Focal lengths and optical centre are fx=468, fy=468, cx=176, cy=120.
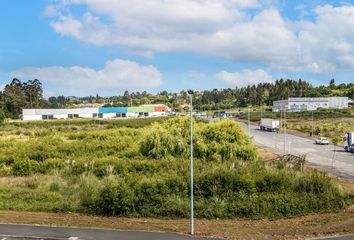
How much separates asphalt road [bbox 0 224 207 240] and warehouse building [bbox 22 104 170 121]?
133262mm

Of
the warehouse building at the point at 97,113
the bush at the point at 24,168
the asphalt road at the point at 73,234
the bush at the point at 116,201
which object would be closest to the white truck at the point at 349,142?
the bush at the point at 24,168

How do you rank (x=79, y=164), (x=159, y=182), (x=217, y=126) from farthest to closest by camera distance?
1. (x=217, y=126)
2. (x=79, y=164)
3. (x=159, y=182)

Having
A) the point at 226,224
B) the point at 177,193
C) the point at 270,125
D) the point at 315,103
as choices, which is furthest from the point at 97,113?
the point at 226,224

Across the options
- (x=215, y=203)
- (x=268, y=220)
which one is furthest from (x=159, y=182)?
(x=268, y=220)

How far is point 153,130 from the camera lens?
38406 millimetres

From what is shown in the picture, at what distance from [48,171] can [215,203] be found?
56.0 feet

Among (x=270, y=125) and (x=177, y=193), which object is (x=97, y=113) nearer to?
(x=270, y=125)

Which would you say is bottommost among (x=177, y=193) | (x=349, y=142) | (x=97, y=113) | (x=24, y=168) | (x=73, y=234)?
(x=349, y=142)

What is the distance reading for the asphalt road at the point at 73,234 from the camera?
16734mm

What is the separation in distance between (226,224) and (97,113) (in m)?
149

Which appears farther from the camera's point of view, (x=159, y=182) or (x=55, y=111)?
(x=55, y=111)

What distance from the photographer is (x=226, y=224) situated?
776 inches

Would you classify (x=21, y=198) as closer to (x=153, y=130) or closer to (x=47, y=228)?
(x=47, y=228)

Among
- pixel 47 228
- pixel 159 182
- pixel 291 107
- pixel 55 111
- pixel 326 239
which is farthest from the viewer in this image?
pixel 291 107
